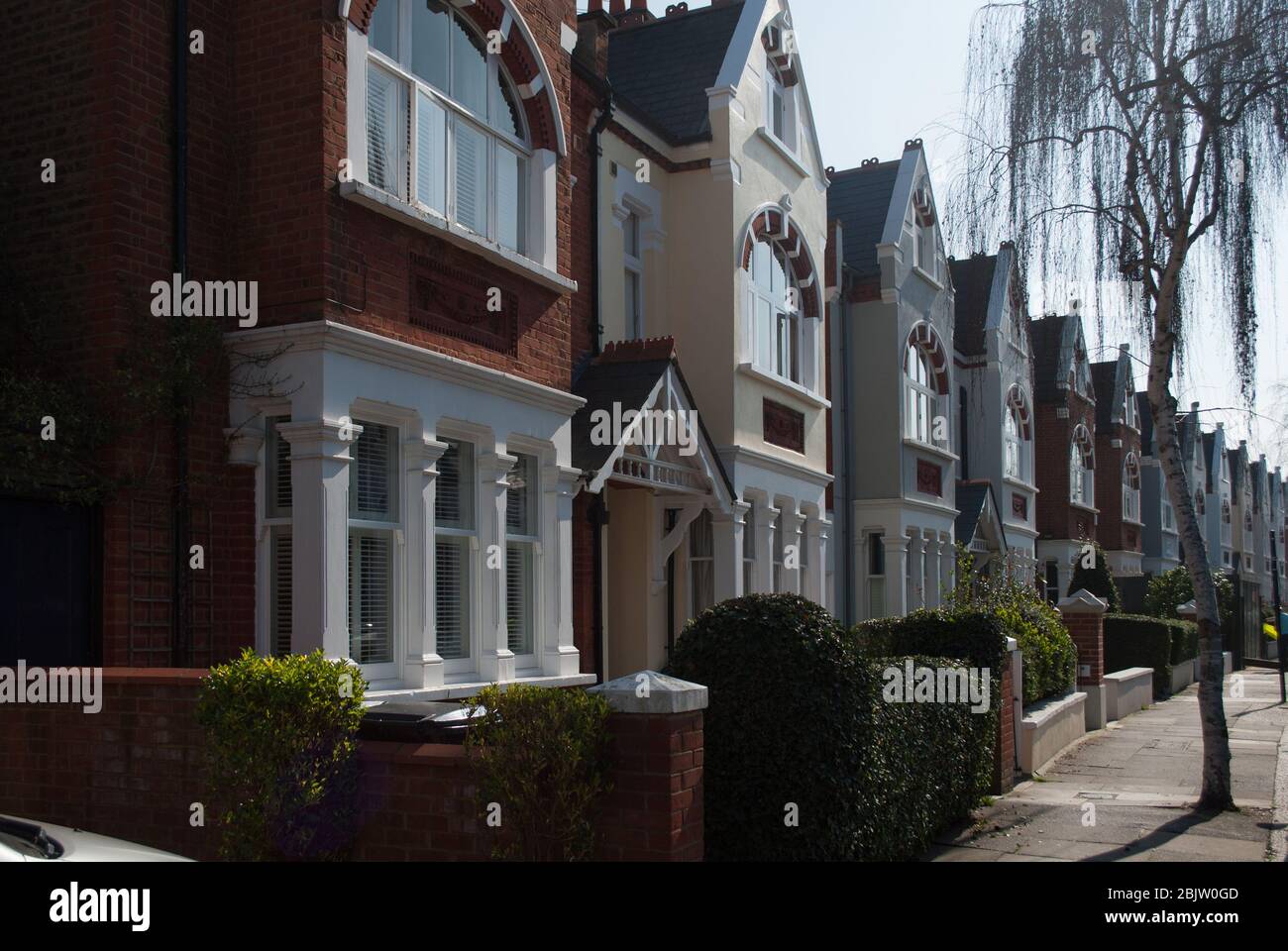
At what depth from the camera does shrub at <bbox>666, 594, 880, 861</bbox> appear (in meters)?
7.53

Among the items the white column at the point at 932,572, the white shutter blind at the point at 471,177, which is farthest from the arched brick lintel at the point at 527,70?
the white column at the point at 932,572

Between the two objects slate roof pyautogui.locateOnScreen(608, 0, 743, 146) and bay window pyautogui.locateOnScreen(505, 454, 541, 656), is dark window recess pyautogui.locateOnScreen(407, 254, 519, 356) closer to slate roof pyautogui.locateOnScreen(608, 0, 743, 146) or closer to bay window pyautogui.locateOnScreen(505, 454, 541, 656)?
bay window pyautogui.locateOnScreen(505, 454, 541, 656)

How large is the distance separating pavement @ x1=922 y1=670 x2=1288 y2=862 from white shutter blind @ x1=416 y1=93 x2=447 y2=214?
621cm

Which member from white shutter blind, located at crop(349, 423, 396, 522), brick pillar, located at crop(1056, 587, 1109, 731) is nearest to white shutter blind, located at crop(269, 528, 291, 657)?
white shutter blind, located at crop(349, 423, 396, 522)

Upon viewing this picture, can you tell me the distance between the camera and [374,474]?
31.7ft

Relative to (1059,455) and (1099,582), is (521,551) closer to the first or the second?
(1099,582)

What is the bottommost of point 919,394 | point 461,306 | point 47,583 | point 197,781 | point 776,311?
point 197,781

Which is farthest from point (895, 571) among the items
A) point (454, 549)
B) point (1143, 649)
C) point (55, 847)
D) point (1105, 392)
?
point (1105, 392)

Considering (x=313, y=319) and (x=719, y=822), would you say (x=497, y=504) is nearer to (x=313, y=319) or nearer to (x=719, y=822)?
(x=313, y=319)

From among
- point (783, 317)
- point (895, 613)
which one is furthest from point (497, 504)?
point (895, 613)

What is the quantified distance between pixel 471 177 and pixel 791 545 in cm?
798

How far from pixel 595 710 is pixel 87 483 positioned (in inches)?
154

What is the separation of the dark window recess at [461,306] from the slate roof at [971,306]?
18.8 metres
